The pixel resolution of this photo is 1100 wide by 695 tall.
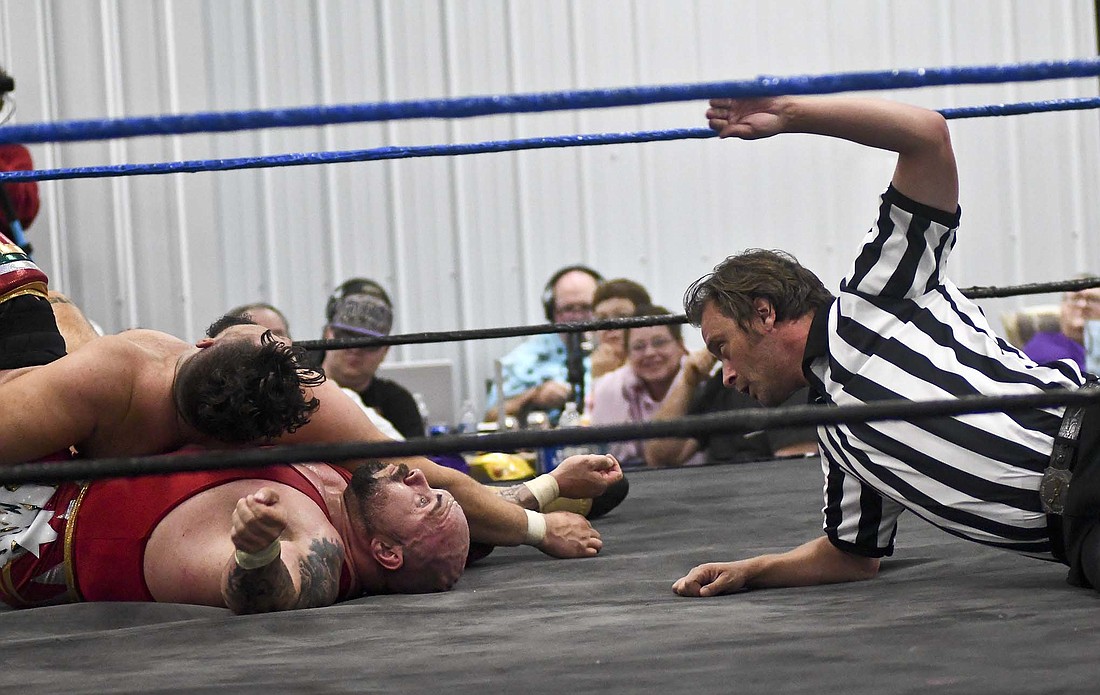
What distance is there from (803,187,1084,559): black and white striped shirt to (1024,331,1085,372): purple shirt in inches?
85.7

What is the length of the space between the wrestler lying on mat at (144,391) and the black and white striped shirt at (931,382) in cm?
66

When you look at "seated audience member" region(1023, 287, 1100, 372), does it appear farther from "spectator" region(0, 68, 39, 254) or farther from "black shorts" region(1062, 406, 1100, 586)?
"spectator" region(0, 68, 39, 254)

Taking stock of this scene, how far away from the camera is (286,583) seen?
57.0 inches

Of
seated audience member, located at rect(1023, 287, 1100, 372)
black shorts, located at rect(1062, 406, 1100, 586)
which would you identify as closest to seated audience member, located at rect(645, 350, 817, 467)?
seated audience member, located at rect(1023, 287, 1100, 372)

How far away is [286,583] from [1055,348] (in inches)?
108

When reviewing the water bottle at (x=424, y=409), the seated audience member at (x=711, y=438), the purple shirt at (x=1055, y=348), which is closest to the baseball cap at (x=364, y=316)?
the water bottle at (x=424, y=409)

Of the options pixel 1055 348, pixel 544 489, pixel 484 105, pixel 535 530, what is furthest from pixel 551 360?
pixel 484 105

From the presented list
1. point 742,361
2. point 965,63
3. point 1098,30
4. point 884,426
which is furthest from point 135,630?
point 1098,30

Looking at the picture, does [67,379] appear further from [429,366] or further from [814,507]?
[429,366]

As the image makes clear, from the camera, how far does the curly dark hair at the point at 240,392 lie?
1.54m

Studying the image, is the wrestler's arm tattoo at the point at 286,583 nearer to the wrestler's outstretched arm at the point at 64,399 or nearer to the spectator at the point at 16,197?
the wrestler's outstretched arm at the point at 64,399

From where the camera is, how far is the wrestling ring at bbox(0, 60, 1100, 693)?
3.27 ft

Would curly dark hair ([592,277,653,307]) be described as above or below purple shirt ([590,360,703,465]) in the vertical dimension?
above

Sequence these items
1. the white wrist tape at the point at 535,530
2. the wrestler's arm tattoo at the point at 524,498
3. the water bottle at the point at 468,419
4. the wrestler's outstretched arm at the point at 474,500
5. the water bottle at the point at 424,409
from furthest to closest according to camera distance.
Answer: the water bottle at the point at 468,419 → the water bottle at the point at 424,409 → the wrestler's arm tattoo at the point at 524,498 → the white wrist tape at the point at 535,530 → the wrestler's outstretched arm at the point at 474,500
